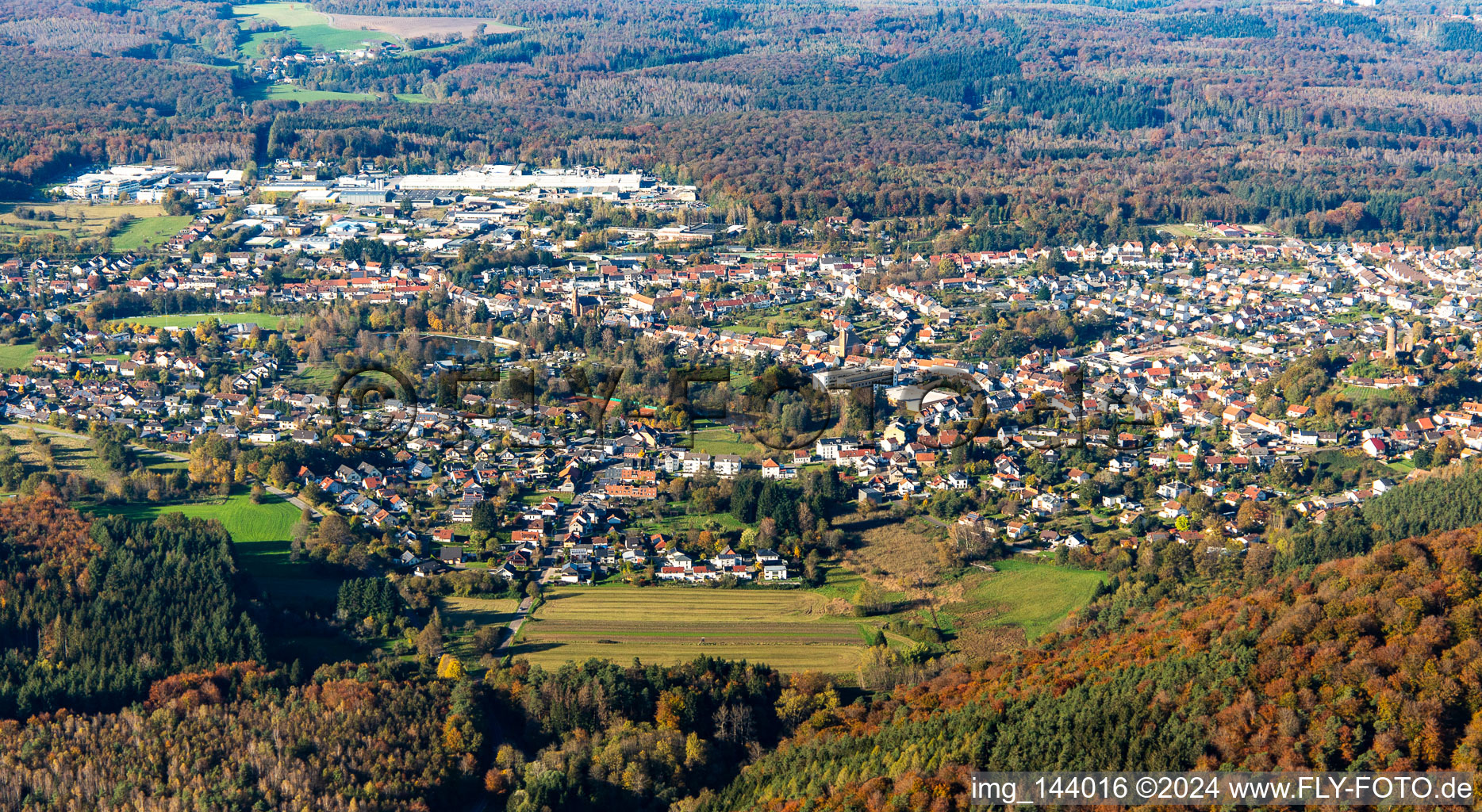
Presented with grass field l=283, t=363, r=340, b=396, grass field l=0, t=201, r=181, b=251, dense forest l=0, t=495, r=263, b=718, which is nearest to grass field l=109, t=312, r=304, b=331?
grass field l=283, t=363, r=340, b=396

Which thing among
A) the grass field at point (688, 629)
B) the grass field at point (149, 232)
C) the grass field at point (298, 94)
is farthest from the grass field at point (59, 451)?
the grass field at point (298, 94)

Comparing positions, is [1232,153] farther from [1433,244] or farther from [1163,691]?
[1163,691]

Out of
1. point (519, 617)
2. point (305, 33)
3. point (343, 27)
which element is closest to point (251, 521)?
point (519, 617)

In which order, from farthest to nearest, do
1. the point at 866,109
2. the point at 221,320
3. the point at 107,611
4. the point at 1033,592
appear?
the point at 866,109
the point at 221,320
the point at 1033,592
the point at 107,611

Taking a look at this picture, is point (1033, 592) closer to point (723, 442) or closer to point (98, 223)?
point (723, 442)

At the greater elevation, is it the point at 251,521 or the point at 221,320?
the point at 221,320

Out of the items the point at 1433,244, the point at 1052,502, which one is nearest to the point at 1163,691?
the point at 1052,502
